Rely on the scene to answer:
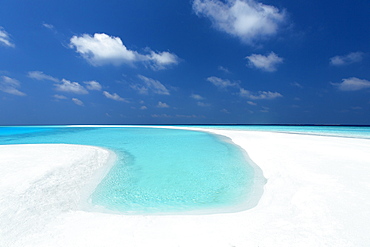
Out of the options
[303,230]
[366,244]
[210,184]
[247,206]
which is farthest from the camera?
[210,184]

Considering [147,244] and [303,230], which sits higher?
[303,230]

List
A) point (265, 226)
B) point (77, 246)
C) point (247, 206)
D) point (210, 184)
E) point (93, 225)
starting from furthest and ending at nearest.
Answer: point (210, 184)
point (247, 206)
point (93, 225)
point (265, 226)
point (77, 246)

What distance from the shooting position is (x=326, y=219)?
8.33ft

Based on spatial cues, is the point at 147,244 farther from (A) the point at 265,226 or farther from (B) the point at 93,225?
(A) the point at 265,226

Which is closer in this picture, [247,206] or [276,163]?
[247,206]

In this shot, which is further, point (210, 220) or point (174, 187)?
point (174, 187)

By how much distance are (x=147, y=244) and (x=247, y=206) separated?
81.4 inches

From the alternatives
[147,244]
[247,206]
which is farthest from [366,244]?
[147,244]

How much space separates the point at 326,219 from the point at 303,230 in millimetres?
513

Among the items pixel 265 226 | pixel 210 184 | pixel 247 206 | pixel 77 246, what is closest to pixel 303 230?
pixel 265 226

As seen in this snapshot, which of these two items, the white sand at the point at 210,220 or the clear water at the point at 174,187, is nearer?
the white sand at the point at 210,220

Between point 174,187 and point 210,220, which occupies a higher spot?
point 210,220

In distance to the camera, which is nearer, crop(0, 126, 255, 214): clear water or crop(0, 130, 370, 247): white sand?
crop(0, 130, 370, 247): white sand

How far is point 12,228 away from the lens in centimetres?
256
